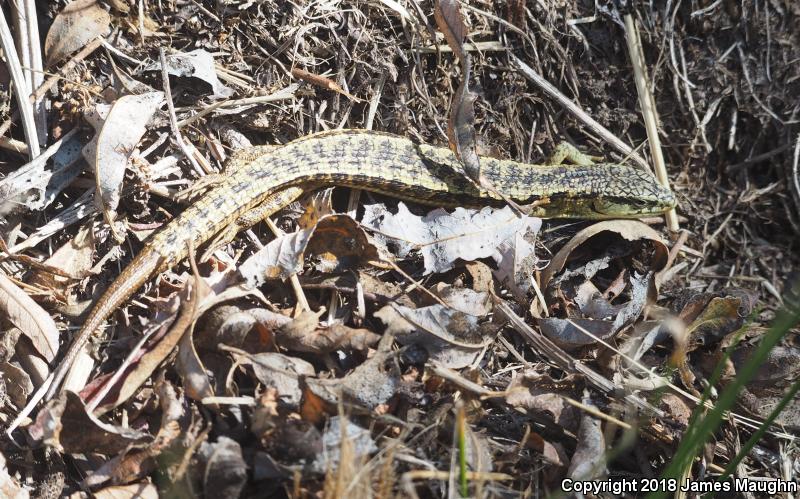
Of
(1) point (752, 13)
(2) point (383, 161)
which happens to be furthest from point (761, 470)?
(1) point (752, 13)

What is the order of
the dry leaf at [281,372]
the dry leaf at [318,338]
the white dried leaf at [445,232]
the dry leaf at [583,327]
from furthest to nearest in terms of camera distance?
the white dried leaf at [445,232] < the dry leaf at [583,327] < the dry leaf at [318,338] < the dry leaf at [281,372]

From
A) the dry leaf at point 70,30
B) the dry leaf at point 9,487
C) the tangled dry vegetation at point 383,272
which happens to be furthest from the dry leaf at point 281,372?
the dry leaf at point 70,30

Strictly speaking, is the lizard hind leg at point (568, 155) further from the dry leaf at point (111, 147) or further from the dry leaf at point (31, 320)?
the dry leaf at point (31, 320)

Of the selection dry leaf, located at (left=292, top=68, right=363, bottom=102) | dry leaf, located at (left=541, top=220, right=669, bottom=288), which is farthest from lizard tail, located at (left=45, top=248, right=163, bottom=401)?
dry leaf, located at (left=541, top=220, right=669, bottom=288)

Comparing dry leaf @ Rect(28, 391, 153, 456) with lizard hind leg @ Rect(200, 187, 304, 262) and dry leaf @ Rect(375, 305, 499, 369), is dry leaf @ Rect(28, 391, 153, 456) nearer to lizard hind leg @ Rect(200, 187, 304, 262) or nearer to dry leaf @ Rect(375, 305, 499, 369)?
lizard hind leg @ Rect(200, 187, 304, 262)

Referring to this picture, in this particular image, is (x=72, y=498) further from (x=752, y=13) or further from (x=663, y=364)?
(x=752, y=13)

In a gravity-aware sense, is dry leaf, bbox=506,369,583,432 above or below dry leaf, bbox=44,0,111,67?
below
